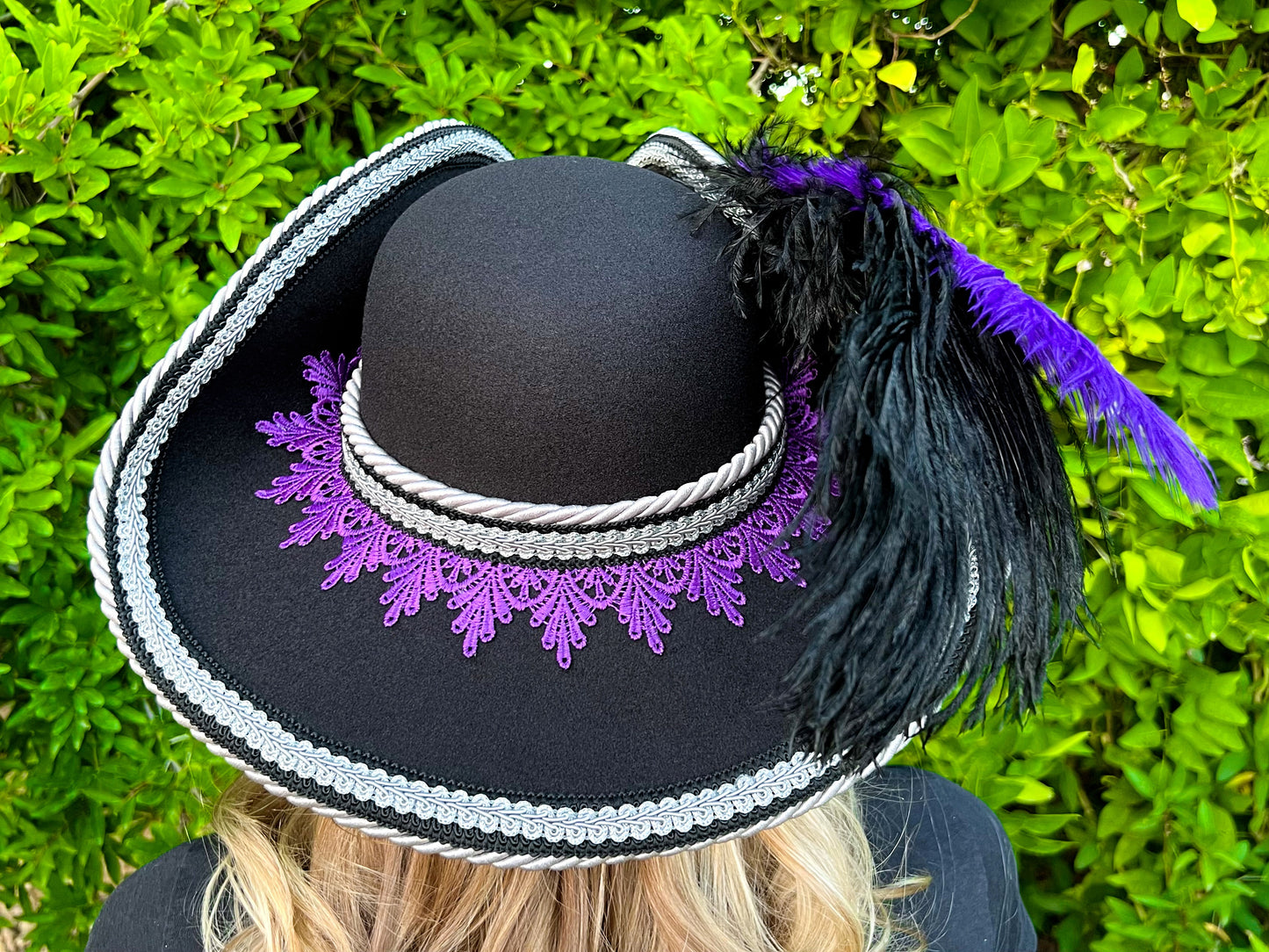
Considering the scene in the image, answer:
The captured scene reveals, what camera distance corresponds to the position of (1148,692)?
164cm

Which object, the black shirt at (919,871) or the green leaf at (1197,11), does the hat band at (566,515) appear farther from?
the green leaf at (1197,11)

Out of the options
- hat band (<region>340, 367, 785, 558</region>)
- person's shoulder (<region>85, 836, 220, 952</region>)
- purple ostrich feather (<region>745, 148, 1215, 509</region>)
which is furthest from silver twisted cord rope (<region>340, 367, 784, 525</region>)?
person's shoulder (<region>85, 836, 220, 952</region>)

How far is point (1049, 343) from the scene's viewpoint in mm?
890

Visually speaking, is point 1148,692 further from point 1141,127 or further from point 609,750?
point 609,750

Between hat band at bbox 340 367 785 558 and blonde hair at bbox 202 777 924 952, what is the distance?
0.35 metres

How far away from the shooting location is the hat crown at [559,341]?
0.88 metres

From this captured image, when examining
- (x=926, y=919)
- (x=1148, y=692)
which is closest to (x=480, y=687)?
(x=926, y=919)

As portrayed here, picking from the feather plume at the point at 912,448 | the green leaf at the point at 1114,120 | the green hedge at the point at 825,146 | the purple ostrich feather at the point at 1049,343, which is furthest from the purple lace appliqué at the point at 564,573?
the green leaf at the point at 1114,120

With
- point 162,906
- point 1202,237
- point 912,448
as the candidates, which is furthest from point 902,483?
point 162,906

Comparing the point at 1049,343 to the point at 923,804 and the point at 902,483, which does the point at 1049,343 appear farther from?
the point at 923,804

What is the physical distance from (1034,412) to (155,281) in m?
1.35

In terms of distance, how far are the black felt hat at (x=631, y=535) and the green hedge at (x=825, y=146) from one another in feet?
1.84

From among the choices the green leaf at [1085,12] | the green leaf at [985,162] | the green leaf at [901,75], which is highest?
the green leaf at [1085,12]

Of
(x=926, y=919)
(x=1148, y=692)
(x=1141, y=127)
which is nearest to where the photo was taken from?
(x=926, y=919)
